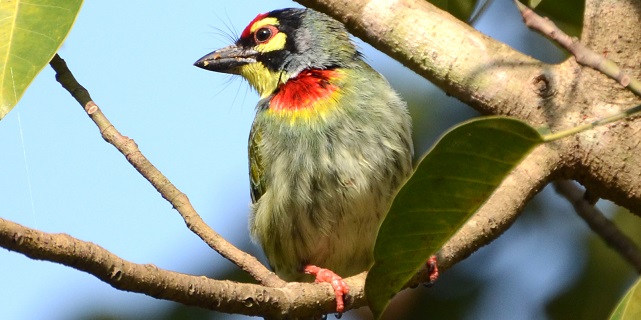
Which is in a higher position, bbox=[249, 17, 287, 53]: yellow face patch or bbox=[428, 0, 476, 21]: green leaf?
bbox=[428, 0, 476, 21]: green leaf

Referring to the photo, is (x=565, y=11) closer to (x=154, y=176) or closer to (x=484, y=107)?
(x=484, y=107)

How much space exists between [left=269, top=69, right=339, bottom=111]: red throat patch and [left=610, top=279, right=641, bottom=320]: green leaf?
2.15 m

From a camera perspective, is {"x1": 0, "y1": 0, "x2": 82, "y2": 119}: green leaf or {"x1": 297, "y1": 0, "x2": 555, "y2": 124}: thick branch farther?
{"x1": 297, "y1": 0, "x2": 555, "y2": 124}: thick branch

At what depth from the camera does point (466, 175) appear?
5.81ft

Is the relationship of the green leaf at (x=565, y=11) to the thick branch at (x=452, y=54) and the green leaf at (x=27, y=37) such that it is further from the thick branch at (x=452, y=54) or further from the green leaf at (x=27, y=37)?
the green leaf at (x=27, y=37)

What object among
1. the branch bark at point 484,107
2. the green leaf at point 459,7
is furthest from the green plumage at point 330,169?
the branch bark at point 484,107

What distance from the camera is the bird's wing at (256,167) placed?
3834mm

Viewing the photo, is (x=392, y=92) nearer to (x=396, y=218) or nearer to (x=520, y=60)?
(x=520, y=60)

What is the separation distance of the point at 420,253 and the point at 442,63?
0.68 meters

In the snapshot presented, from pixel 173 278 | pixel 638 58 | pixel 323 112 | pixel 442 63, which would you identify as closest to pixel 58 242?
pixel 173 278

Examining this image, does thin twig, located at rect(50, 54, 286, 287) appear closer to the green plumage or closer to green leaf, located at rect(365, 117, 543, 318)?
green leaf, located at rect(365, 117, 543, 318)

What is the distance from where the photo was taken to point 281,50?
13.9ft

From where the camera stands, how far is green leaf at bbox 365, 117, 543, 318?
5.64ft

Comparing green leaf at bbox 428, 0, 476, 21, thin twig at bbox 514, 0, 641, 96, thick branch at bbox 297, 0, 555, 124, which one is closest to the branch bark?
thick branch at bbox 297, 0, 555, 124
